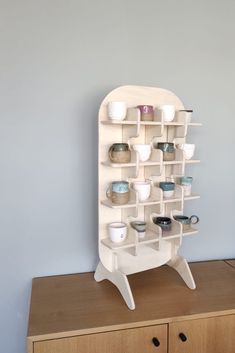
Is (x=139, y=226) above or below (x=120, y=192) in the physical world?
below

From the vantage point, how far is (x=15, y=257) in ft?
4.23

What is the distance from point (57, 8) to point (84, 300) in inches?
44.2

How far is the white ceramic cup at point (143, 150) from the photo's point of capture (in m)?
1.10

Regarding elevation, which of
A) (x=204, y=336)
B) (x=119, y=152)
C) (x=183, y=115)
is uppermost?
(x=183, y=115)

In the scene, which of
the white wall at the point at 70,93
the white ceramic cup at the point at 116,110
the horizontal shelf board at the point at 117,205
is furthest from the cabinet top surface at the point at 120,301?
the white ceramic cup at the point at 116,110

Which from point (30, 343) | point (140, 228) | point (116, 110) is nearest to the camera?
point (30, 343)

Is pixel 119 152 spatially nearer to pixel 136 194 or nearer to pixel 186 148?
pixel 136 194

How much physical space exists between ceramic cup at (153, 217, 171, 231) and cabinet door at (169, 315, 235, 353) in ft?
1.11

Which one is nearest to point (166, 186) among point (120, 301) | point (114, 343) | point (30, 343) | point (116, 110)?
point (116, 110)

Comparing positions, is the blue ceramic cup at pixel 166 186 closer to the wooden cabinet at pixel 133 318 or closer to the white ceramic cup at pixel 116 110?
the white ceramic cup at pixel 116 110

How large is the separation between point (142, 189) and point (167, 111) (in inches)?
11.9

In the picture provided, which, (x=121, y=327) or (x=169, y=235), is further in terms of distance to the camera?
(x=169, y=235)

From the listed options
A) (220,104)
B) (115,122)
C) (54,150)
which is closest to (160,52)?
(220,104)

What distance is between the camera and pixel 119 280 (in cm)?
112
